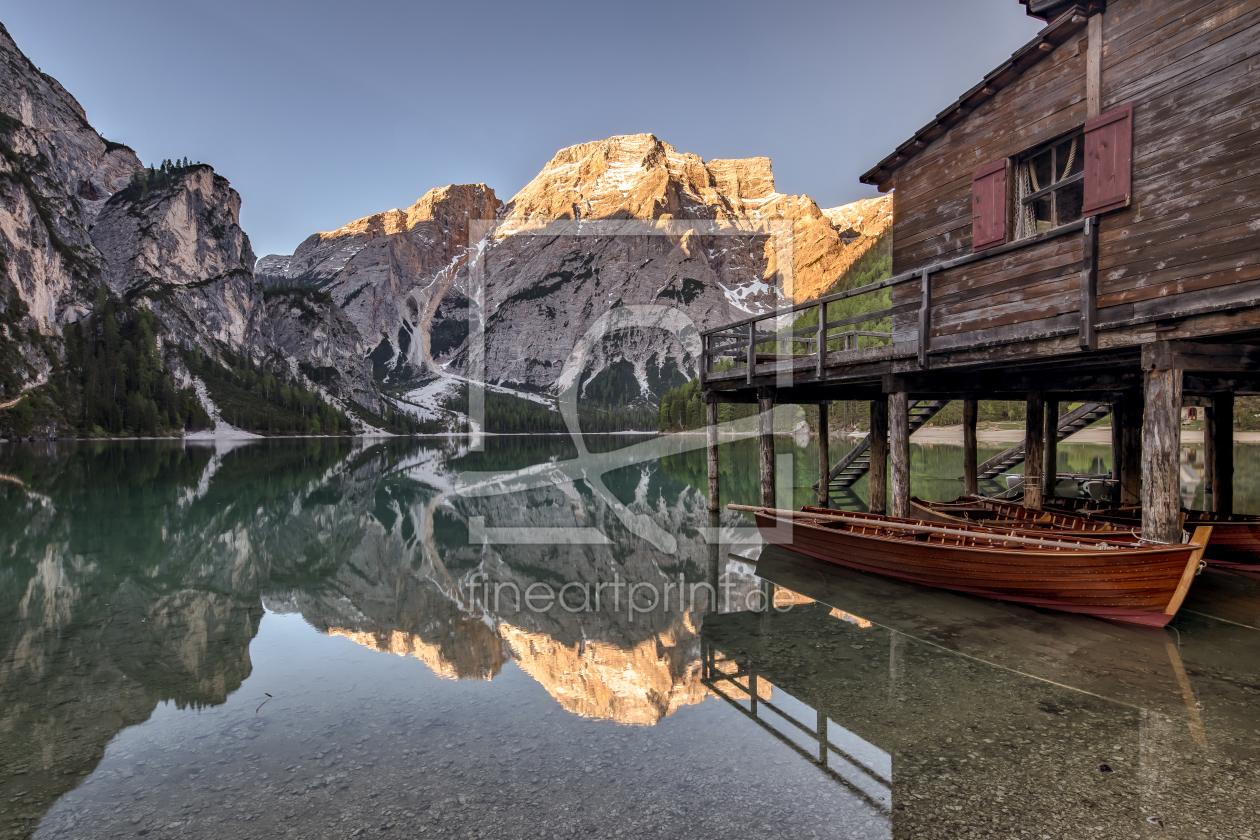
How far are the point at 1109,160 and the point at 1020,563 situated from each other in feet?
22.8

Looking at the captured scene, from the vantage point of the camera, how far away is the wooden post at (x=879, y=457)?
18.9 meters

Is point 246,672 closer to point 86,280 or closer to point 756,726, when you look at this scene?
point 756,726

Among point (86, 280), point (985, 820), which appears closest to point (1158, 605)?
point (985, 820)

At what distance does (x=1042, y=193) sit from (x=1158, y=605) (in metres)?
7.67

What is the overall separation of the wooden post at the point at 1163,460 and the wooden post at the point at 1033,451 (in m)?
6.38

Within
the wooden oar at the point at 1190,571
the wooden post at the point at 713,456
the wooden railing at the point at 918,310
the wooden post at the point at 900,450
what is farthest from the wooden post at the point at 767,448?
the wooden oar at the point at 1190,571

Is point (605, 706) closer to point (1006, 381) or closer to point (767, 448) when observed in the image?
point (1006, 381)

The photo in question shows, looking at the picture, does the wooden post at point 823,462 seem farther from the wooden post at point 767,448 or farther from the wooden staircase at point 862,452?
the wooden post at point 767,448

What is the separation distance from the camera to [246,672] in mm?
9398

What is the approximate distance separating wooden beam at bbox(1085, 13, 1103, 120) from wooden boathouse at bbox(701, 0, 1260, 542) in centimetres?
3

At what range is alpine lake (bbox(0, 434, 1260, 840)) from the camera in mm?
5484

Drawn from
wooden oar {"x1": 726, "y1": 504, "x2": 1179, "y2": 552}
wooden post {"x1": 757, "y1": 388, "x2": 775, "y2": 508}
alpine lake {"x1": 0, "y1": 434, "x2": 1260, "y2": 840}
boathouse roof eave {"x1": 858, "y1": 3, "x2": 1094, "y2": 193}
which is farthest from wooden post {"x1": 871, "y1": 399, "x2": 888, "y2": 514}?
boathouse roof eave {"x1": 858, "y1": 3, "x2": 1094, "y2": 193}

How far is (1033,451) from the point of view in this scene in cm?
1697

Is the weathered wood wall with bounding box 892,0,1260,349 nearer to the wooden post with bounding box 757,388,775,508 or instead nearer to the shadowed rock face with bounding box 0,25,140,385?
the wooden post with bounding box 757,388,775,508
